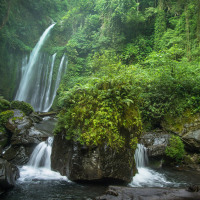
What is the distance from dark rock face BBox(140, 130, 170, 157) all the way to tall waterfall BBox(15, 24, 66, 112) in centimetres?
1228

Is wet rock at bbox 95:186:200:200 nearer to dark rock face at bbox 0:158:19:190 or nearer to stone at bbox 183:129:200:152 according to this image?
dark rock face at bbox 0:158:19:190

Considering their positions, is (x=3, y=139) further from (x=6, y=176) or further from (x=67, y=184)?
(x=67, y=184)

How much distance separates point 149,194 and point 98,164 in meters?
1.76

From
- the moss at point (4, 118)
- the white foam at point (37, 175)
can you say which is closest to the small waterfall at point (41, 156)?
the white foam at point (37, 175)

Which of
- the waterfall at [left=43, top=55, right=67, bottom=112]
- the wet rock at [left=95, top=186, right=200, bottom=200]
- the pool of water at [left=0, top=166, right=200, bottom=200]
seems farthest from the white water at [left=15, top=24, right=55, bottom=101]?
the wet rock at [left=95, top=186, right=200, bottom=200]

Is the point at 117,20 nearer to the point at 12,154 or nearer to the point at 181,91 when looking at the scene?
the point at 181,91

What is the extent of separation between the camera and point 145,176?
20.5 feet

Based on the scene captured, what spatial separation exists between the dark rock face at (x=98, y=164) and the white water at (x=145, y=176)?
0.64 metres

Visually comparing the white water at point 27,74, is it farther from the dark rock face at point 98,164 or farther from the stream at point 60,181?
the dark rock face at point 98,164

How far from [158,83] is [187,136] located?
10.6ft

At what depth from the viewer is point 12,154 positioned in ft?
25.1

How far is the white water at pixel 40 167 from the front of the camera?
5777 millimetres

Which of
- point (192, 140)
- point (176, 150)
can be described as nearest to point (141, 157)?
point (176, 150)

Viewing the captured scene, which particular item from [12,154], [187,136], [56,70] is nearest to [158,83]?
[187,136]
